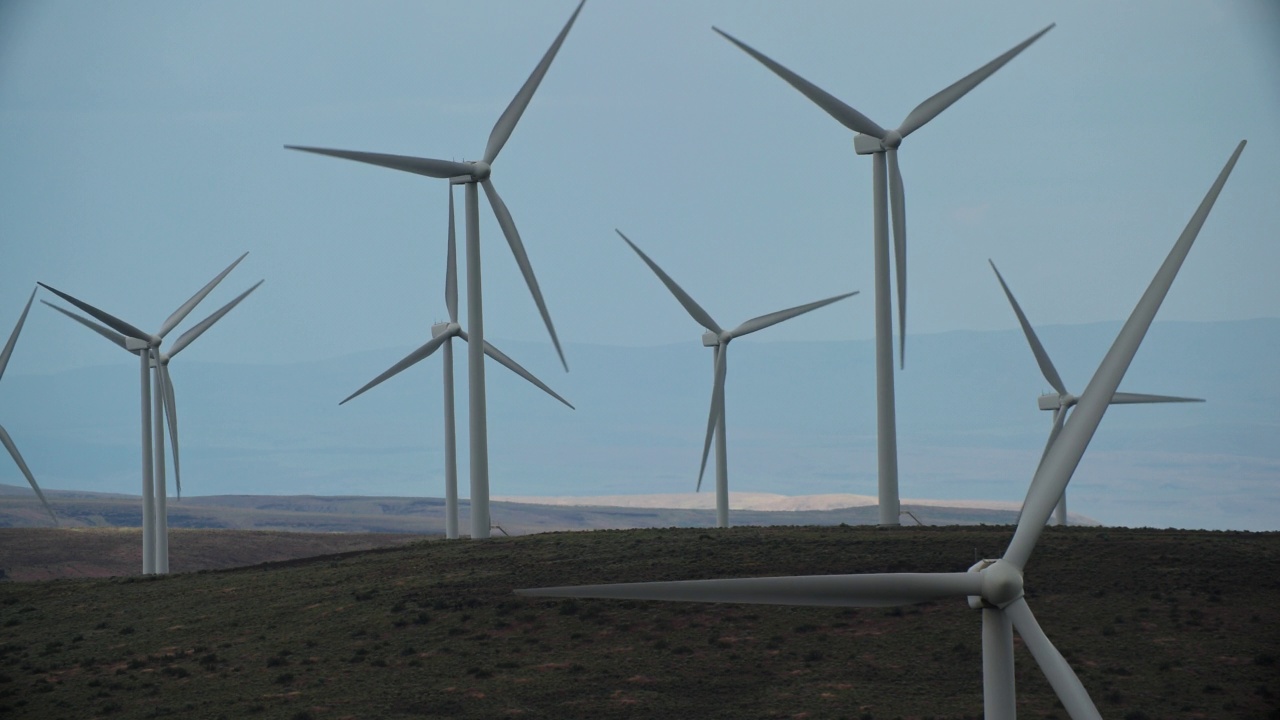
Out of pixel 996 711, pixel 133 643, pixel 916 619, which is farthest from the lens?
pixel 133 643

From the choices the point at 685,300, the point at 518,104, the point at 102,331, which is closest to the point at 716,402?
the point at 685,300

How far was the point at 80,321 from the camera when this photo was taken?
85.2m

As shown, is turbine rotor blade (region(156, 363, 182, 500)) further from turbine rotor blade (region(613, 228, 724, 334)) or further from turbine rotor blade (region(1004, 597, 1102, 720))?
turbine rotor blade (region(1004, 597, 1102, 720))

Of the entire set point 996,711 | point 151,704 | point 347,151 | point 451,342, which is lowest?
point 151,704

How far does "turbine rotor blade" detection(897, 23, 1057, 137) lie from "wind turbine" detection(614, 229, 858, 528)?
12383mm

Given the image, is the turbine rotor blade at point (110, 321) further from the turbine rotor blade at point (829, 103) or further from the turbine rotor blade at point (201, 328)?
the turbine rotor blade at point (829, 103)

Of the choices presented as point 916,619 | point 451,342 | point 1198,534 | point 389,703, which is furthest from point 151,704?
point 1198,534

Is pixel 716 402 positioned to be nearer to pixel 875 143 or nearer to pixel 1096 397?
pixel 875 143

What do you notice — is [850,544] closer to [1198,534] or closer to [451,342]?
[1198,534]

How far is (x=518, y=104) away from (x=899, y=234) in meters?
21.3

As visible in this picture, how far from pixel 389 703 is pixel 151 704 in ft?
30.9

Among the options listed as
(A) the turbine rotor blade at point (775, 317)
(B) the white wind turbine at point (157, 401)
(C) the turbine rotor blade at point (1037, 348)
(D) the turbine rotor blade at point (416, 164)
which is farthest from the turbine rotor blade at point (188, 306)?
(C) the turbine rotor blade at point (1037, 348)

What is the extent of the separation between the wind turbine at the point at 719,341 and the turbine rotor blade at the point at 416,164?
12.6m

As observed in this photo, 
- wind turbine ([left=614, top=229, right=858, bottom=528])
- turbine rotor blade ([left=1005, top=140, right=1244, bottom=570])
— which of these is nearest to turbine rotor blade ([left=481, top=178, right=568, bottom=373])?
wind turbine ([left=614, top=229, right=858, bottom=528])
